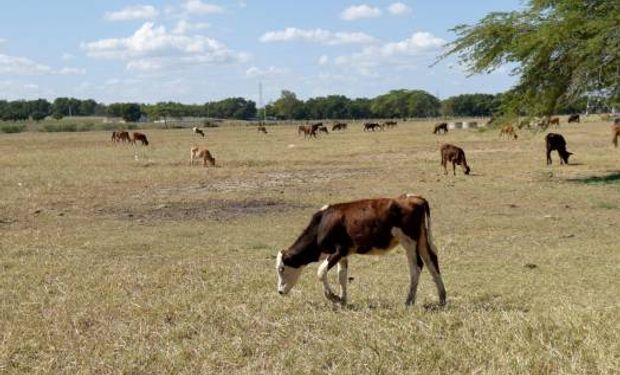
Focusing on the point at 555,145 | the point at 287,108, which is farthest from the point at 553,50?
the point at 287,108

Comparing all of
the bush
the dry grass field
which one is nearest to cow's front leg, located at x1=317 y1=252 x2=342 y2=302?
the dry grass field

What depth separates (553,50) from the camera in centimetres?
2228

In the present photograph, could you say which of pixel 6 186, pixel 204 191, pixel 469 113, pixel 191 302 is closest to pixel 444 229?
pixel 191 302

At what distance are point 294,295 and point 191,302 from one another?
123 centimetres

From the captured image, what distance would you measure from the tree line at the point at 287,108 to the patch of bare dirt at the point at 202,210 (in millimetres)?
140125

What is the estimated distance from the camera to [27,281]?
9398 mm

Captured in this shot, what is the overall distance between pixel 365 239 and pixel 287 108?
16619 cm

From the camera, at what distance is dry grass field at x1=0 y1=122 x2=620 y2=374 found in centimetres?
577

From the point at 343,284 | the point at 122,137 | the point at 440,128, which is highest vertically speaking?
the point at 343,284

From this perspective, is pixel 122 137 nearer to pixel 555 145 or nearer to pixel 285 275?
pixel 555 145

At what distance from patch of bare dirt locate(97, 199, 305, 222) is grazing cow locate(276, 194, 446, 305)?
28.4 ft

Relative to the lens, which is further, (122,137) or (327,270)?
(122,137)

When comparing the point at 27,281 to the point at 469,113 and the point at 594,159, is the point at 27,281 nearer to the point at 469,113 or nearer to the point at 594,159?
the point at 594,159

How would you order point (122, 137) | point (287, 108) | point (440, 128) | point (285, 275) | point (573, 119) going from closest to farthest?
point (285, 275) < point (122, 137) < point (440, 128) < point (573, 119) < point (287, 108)
